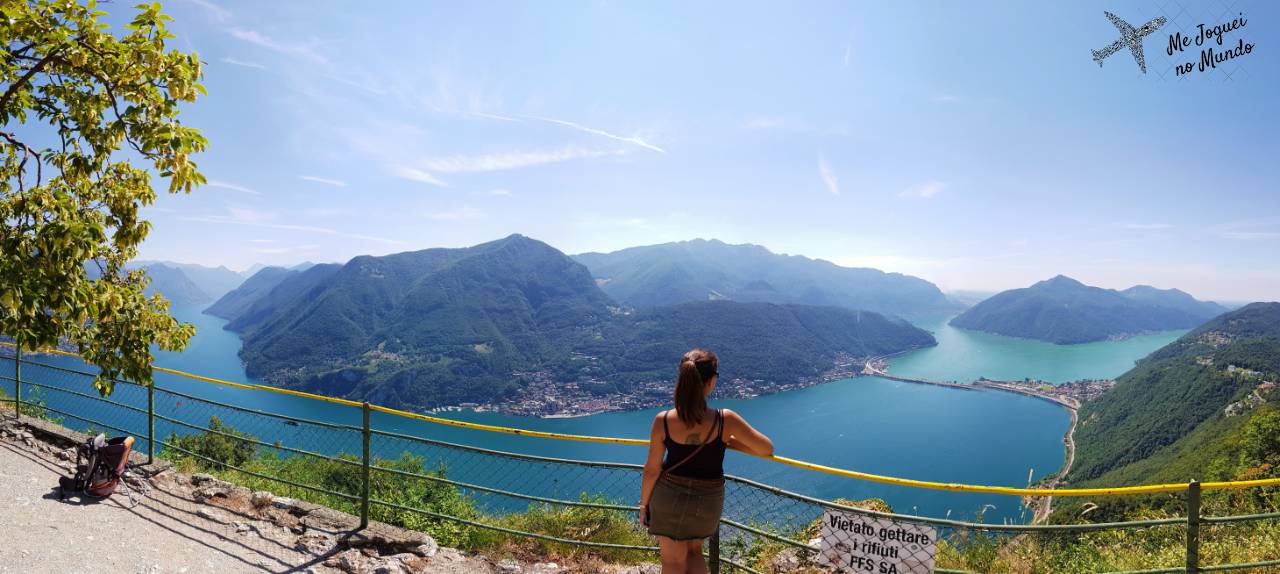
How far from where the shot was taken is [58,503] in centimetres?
498

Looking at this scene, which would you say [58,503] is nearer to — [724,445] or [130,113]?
[130,113]

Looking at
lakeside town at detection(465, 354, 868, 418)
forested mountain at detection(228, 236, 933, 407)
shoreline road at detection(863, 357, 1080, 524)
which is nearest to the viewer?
shoreline road at detection(863, 357, 1080, 524)

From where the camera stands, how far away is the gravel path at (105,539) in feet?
13.2

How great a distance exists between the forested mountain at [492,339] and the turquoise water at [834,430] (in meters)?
13.7

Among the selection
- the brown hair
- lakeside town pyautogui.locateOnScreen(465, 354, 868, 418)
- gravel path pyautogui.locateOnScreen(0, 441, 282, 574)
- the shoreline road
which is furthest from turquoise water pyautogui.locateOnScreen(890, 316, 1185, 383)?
gravel path pyautogui.locateOnScreen(0, 441, 282, 574)

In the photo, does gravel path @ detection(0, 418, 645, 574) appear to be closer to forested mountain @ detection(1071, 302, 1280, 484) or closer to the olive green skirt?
the olive green skirt

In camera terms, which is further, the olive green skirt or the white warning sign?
the white warning sign

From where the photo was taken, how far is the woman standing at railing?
9.45 feet

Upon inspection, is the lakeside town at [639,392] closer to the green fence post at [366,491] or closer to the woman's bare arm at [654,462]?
the green fence post at [366,491]

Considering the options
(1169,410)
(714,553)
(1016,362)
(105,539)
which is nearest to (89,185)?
(105,539)

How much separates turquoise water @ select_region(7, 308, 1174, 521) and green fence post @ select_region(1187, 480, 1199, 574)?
113 ft

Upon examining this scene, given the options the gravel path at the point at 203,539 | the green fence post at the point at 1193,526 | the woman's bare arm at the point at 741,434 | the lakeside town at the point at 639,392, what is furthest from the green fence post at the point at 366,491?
the lakeside town at the point at 639,392

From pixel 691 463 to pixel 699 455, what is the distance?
6 centimetres

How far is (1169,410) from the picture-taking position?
252 ft
